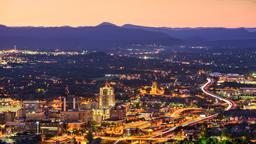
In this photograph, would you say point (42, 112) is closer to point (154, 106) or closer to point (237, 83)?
point (154, 106)

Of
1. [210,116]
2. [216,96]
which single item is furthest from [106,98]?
[216,96]

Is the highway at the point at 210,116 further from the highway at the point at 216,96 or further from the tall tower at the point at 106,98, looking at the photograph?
the tall tower at the point at 106,98

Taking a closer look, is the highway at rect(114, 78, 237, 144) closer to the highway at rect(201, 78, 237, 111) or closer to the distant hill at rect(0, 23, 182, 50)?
the highway at rect(201, 78, 237, 111)

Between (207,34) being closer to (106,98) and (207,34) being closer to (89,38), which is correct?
(89,38)

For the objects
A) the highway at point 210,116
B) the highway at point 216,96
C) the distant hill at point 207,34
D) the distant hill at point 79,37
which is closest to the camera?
the highway at point 210,116

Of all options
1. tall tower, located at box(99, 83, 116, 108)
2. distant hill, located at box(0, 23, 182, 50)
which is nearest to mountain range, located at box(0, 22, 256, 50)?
distant hill, located at box(0, 23, 182, 50)

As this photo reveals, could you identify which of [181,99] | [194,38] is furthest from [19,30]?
[181,99]

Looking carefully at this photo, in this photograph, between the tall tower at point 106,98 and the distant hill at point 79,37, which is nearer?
the tall tower at point 106,98

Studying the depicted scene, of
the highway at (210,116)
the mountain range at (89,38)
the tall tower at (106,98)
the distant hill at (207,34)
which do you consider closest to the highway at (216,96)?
the highway at (210,116)
